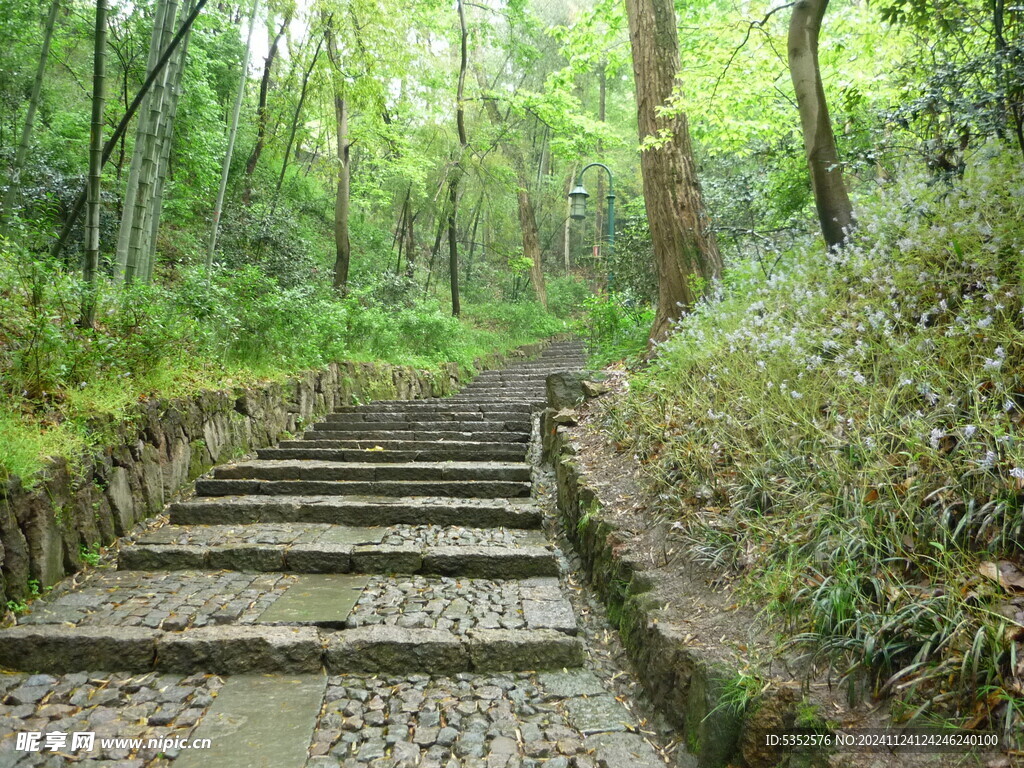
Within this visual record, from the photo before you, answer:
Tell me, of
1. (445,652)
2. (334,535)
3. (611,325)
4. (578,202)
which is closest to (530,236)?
(578,202)

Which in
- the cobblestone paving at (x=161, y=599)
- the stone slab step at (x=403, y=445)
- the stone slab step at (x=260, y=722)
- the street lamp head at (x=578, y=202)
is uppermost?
the street lamp head at (x=578, y=202)

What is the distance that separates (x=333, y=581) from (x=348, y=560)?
188mm

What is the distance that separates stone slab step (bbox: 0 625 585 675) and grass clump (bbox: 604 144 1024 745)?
3.69ft

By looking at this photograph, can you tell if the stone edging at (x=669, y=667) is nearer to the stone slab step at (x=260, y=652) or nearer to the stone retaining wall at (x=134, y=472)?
the stone slab step at (x=260, y=652)

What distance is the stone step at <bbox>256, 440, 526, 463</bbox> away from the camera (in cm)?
600

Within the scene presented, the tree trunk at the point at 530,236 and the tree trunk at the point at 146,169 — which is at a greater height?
the tree trunk at the point at 530,236

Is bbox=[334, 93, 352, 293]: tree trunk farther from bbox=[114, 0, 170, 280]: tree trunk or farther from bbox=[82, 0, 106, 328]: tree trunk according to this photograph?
bbox=[82, 0, 106, 328]: tree trunk

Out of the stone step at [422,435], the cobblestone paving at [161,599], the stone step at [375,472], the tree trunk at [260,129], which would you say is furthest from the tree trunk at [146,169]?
the tree trunk at [260,129]

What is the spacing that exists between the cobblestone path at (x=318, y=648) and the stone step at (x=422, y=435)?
1.53 meters

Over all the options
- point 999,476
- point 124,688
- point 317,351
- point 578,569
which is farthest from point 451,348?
point 999,476

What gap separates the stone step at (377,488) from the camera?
5059 millimetres

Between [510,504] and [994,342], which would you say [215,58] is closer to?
[510,504]

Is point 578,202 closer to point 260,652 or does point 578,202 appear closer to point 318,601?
point 318,601

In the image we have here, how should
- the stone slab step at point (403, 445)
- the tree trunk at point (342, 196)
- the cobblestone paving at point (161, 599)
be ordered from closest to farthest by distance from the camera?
the cobblestone paving at point (161, 599)
the stone slab step at point (403, 445)
the tree trunk at point (342, 196)
